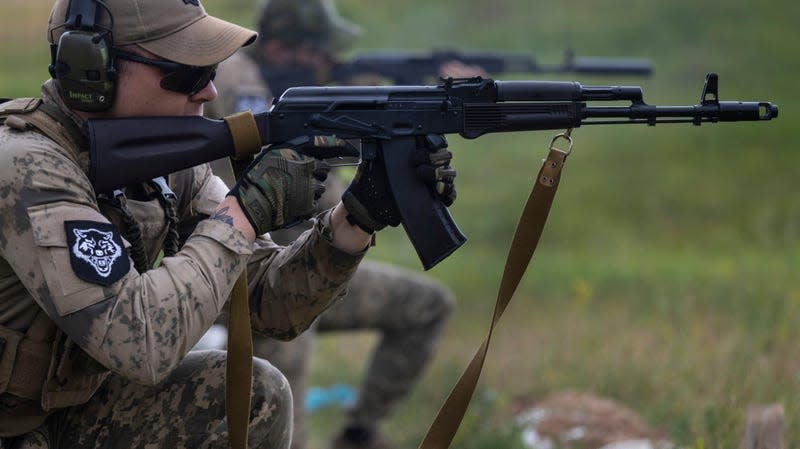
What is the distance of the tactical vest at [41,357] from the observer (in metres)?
3.36

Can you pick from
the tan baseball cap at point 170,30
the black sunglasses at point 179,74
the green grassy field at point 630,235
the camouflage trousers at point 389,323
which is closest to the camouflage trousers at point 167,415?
the black sunglasses at point 179,74

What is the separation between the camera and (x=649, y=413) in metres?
5.98

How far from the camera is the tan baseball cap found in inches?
133

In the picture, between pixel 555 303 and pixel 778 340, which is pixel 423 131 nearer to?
pixel 778 340

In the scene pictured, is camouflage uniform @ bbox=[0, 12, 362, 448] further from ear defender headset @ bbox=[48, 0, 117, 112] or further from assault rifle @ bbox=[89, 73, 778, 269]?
assault rifle @ bbox=[89, 73, 778, 269]

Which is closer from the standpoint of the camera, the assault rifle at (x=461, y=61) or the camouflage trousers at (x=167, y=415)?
the camouflage trousers at (x=167, y=415)

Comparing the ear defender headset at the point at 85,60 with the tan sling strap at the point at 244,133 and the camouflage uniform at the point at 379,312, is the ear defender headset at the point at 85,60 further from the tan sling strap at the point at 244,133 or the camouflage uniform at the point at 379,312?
the camouflage uniform at the point at 379,312

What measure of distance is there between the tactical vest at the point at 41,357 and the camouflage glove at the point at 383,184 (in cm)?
68

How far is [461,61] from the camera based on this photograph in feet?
29.0

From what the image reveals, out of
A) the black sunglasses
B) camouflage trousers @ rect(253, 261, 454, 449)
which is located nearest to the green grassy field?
camouflage trousers @ rect(253, 261, 454, 449)

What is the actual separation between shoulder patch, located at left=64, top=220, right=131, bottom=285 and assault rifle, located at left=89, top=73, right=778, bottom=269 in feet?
0.81

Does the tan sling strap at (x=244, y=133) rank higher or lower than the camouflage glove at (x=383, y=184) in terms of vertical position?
lower

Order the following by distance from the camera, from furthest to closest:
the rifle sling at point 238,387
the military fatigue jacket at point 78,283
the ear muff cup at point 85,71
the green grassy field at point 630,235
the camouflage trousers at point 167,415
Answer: the green grassy field at point 630,235 → the camouflage trousers at point 167,415 → the rifle sling at point 238,387 → the ear muff cup at point 85,71 → the military fatigue jacket at point 78,283

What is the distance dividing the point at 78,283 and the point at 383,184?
3.16ft
